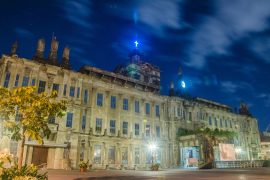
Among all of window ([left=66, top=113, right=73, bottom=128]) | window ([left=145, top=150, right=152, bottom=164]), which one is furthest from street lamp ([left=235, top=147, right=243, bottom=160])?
window ([left=66, top=113, right=73, bottom=128])

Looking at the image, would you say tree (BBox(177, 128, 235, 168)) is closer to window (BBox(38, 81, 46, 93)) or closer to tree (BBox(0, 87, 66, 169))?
window (BBox(38, 81, 46, 93))

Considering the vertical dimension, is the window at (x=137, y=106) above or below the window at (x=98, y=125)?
above

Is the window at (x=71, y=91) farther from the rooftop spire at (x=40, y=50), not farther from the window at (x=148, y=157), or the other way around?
the window at (x=148, y=157)

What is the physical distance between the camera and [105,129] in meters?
36.3

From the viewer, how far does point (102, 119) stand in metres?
36.6

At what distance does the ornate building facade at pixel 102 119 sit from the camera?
30.1 m

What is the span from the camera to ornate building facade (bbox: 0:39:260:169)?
1185 inches

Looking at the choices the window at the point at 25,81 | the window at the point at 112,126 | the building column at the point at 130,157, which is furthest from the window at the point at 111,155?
the window at the point at 25,81

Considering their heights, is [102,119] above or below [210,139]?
above

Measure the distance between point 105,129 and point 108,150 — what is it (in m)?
3.28

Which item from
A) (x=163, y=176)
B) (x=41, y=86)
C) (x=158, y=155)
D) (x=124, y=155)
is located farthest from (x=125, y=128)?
(x=163, y=176)

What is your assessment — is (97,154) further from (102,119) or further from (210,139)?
(210,139)

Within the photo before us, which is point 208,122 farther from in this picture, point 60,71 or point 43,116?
point 43,116

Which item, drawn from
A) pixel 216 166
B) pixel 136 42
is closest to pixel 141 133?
pixel 216 166
